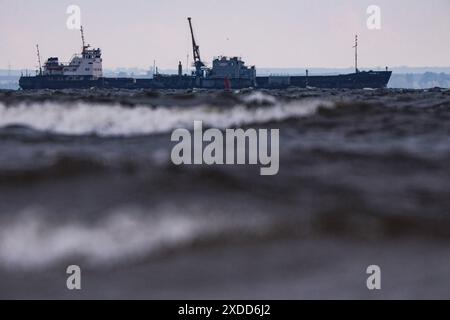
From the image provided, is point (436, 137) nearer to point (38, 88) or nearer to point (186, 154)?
point (186, 154)

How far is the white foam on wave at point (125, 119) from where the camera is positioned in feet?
72.4

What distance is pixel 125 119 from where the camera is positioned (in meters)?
26.8

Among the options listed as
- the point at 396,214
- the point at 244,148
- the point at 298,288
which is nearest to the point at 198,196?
the point at 396,214

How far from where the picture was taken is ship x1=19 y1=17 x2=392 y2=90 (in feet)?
470

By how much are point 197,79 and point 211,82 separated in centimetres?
360

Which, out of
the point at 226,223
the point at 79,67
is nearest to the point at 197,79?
the point at 79,67

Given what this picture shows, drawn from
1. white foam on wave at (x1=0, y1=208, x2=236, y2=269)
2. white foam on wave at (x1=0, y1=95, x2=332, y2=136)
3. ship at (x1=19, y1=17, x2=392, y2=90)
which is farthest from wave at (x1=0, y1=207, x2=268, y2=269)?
ship at (x1=19, y1=17, x2=392, y2=90)

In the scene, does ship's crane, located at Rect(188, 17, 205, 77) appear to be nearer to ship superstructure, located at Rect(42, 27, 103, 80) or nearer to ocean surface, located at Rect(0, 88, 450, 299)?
ship superstructure, located at Rect(42, 27, 103, 80)

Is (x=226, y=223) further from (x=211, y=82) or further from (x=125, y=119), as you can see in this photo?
(x=211, y=82)

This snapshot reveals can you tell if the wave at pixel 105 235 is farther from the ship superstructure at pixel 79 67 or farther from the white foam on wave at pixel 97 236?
the ship superstructure at pixel 79 67

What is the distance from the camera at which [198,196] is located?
32.6 ft

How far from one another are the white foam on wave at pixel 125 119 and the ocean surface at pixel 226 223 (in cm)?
654

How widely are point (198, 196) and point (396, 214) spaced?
10.6ft

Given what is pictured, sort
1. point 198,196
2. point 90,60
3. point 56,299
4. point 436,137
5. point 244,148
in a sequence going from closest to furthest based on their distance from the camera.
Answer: point 56,299 → point 198,196 → point 244,148 → point 436,137 → point 90,60
